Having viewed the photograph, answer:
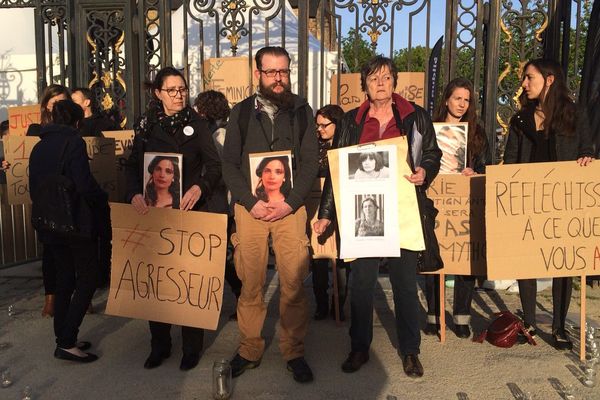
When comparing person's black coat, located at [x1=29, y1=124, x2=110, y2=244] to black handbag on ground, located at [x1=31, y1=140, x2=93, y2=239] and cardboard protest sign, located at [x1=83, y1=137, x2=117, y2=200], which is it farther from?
cardboard protest sign, located at [x1=83, y1=137, x2=117, y2=200]

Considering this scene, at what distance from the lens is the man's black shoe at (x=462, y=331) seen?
4203mm

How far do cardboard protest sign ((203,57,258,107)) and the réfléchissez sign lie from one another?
171 cm

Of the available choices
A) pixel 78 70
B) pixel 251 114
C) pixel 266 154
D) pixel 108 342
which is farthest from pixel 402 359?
pixel 78 70

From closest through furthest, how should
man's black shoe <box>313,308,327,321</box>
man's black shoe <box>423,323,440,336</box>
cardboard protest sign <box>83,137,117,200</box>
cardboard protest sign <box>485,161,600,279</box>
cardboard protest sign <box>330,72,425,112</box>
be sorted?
1. cardboard protest sign <box>485,161,600,279</box>
2. man's black shoe <box>423,323,440,336</box>
3. man's black shoe <box>313,308,327,321</box>
4. cardboard protest sign <box>83,137,117,200</box>
5. cardboard protest sign <box>330,72,425,112</box>

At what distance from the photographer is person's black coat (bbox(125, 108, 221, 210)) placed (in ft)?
11.6

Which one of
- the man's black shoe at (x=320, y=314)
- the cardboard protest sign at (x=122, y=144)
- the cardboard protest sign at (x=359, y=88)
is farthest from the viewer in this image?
the cardboard protest sign at (x=359, y=88)

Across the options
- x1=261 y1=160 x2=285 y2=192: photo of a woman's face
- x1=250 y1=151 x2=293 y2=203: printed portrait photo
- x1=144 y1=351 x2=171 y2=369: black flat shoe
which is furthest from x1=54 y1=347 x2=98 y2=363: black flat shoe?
x1=261 y1=160 x2=285 y2=192: photo of a woman's face

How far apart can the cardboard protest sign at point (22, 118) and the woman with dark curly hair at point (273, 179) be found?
353cm

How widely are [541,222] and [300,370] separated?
1989 millimetres

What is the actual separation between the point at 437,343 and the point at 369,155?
172 cm

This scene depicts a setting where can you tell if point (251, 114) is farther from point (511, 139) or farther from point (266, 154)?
point (511, 139)

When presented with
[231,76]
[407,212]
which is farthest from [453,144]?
[231,76]

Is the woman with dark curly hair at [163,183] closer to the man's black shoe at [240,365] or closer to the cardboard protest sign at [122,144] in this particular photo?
the man's black shoe at [240,365]

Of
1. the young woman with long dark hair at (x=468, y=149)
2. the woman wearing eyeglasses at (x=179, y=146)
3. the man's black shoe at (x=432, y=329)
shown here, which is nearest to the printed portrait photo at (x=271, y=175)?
the woman wearing eyeglasses at (x=179, y=146)
